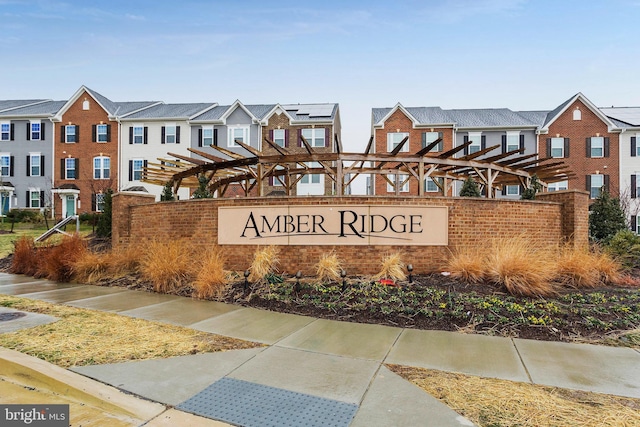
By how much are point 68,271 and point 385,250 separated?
8.58 meters

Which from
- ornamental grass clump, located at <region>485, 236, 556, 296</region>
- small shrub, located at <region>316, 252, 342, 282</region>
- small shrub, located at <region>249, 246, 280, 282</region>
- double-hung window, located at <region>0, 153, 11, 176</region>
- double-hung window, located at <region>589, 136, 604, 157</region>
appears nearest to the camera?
ornamental grass clump, located at <region>485, 236, 556, 296</region>

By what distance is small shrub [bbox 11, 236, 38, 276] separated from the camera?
12.3 m

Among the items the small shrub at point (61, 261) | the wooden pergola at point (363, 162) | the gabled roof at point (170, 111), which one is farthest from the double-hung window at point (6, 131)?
the small shrub at point (61, 261)

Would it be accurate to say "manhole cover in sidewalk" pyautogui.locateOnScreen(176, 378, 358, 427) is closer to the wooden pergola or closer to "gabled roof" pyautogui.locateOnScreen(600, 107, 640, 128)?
the wooden pergola

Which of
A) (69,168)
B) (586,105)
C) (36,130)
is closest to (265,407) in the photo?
(586,105)

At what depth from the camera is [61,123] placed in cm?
3353

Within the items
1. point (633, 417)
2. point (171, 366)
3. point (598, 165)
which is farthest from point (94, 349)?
point (598, 165)

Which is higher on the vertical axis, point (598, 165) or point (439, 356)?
point (598, 165)

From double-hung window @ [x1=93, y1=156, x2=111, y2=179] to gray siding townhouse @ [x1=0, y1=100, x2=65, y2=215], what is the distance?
417 centimetres

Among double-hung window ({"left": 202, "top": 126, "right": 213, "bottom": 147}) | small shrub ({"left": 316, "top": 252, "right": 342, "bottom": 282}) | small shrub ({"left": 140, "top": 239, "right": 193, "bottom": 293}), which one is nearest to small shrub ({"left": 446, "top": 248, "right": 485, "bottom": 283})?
small shrub ({"left": 316, "top": 252, "right": 342, "bottom": 282})

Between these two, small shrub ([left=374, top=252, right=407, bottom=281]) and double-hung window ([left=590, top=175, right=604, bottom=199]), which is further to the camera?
double-hung window ([left=590, top=175, right=604, bottom=199])

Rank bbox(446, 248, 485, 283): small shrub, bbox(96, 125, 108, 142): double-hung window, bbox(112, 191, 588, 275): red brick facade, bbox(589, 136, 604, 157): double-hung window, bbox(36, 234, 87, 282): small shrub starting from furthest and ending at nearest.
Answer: bbox(96, 125, 108, 142): double-hung window
bbox(589, 136, 604, 157): double-hung window
bbox(36, 234, 87, 282): small shrub
bbox(112, 191, 588, 275): red brick facade
bbox(446, 248, 485, 283): small shrub

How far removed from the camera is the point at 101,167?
32688 mm

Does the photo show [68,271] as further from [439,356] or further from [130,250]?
[439,356]
